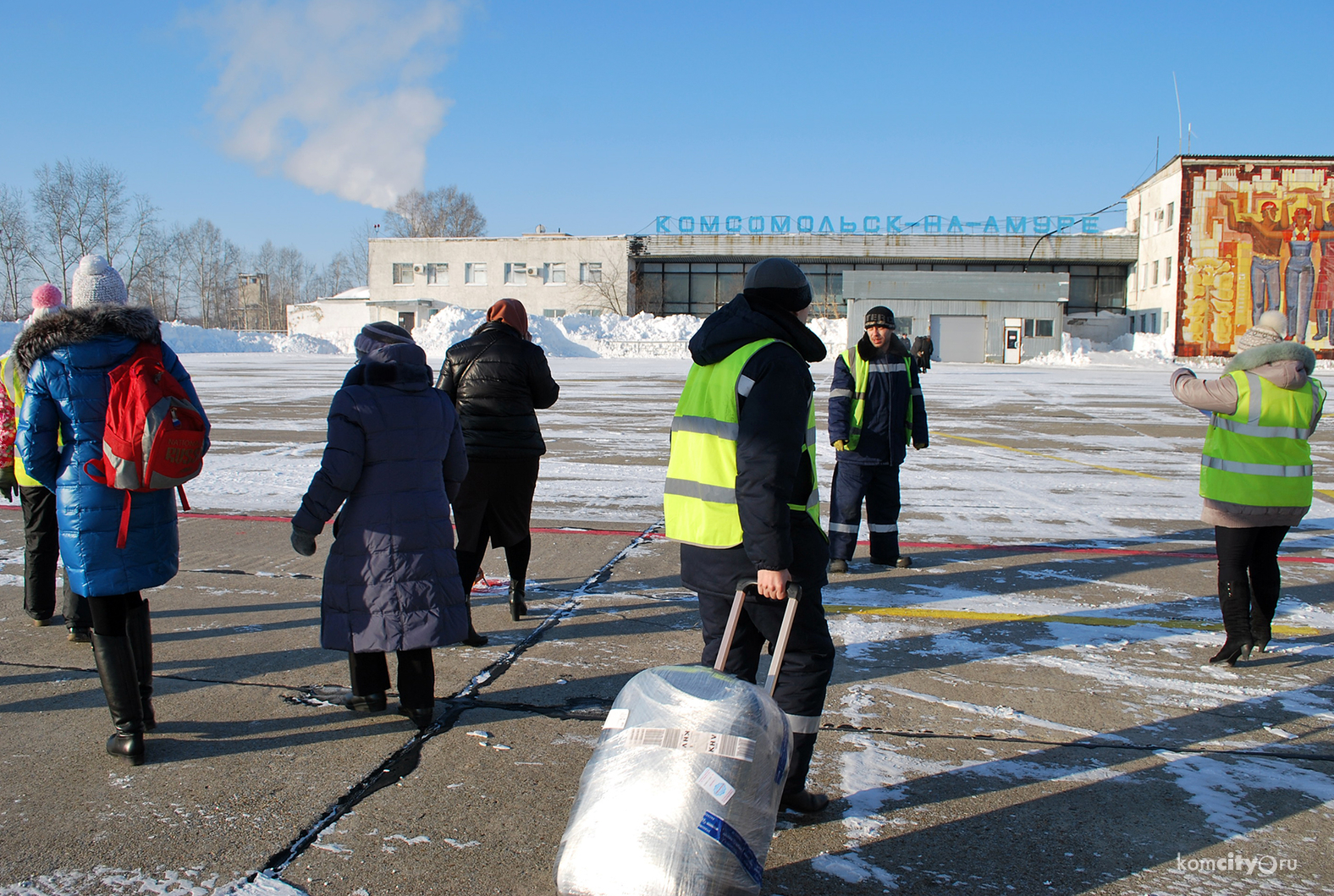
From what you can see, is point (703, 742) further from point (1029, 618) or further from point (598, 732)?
point (1029, 618)

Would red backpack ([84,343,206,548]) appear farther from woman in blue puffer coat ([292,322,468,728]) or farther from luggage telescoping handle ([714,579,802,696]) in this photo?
luggage telescoping handle ([714,579,802,696])

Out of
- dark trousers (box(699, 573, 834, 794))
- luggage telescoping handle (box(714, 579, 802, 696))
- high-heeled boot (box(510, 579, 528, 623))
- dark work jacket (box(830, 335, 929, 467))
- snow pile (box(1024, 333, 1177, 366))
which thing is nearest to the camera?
luggage telescoping handle (box(714, 579, 802, 696))

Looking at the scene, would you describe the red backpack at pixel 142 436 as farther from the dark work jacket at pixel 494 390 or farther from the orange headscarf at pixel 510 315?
the orange headscarf at pixel 510 315

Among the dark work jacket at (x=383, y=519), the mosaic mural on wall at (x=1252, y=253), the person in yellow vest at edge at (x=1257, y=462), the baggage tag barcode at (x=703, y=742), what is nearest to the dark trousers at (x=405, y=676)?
the dark work jacket at (x=383, y=519)

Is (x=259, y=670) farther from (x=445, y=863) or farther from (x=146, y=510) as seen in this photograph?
(x=445, y=863)

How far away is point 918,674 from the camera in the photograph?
4367 mm

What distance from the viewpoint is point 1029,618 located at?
5.32 metres

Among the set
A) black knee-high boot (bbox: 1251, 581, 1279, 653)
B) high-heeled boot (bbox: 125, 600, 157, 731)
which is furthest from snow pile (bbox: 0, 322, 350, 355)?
black knee-high boot (bbox: 1251, 581, 1279, 653)

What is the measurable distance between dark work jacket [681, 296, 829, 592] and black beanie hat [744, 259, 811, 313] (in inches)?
1.4

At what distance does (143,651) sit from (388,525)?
108 cm

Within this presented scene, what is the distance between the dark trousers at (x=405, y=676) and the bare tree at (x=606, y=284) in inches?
2310

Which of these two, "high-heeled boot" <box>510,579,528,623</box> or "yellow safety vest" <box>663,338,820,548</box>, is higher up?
"yellow safety vest" <box>663,338,820,548</box>

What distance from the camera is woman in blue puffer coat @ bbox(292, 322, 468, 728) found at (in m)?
3.49

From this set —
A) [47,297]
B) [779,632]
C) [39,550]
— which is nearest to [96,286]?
[47,297]
